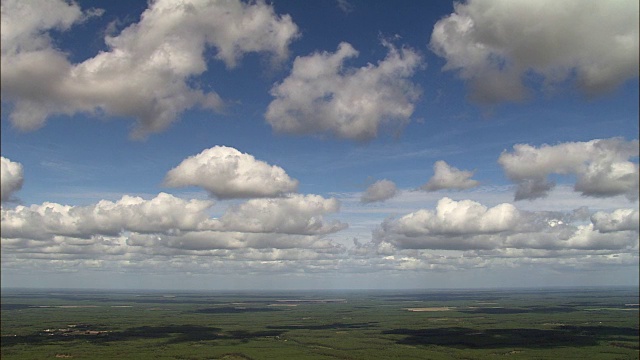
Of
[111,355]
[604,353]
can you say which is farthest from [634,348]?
[111,355]

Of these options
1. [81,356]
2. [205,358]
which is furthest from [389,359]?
[81,356]

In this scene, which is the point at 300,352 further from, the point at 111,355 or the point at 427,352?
the point at 111,355

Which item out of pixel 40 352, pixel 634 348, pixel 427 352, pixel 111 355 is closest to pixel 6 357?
pixel 40 352

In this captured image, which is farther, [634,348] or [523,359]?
[634,348]

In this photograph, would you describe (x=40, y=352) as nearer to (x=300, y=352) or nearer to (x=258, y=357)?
(x=258, y=357)

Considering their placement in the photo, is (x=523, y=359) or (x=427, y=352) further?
(x=427, y=352)

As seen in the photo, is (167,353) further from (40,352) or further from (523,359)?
(523,359)

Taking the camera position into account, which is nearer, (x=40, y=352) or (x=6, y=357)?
(x=6, y=357)

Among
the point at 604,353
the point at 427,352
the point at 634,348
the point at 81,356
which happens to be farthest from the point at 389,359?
the point at 81,356
